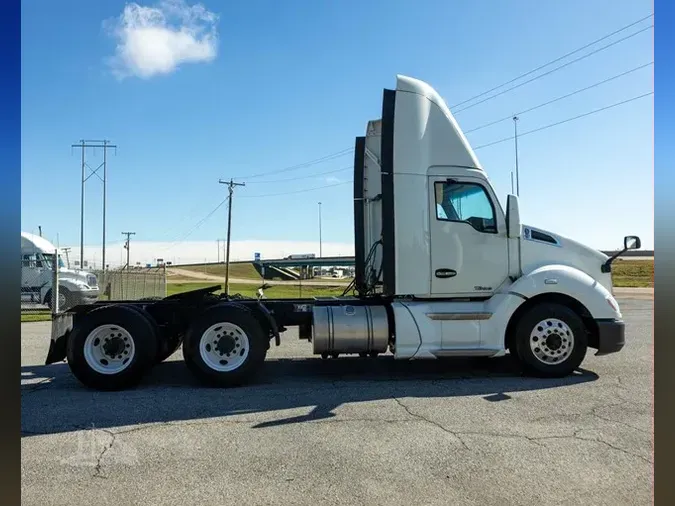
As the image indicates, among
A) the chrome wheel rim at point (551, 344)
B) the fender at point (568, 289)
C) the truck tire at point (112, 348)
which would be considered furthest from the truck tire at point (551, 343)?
the truck tire at point (112, 348)

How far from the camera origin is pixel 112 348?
6895 millimetres

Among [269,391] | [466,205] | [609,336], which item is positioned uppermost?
[466,205]

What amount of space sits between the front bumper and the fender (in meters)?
0.13

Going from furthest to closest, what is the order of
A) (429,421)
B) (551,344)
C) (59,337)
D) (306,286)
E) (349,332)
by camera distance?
(306,286) → (349,332) → (551,344) → (59,337) → (429,421)

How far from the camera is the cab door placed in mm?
7574

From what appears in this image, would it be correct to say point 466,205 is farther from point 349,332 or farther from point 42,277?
point 42,277

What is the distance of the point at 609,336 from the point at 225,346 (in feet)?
18.1

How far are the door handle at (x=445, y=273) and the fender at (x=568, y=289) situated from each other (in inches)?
33.0

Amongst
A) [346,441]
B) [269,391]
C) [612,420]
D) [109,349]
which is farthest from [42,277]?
[612,420]

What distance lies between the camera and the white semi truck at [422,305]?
6.84 m

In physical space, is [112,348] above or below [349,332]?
below

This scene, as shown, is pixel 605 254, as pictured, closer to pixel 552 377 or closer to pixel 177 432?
pixel 552 377
